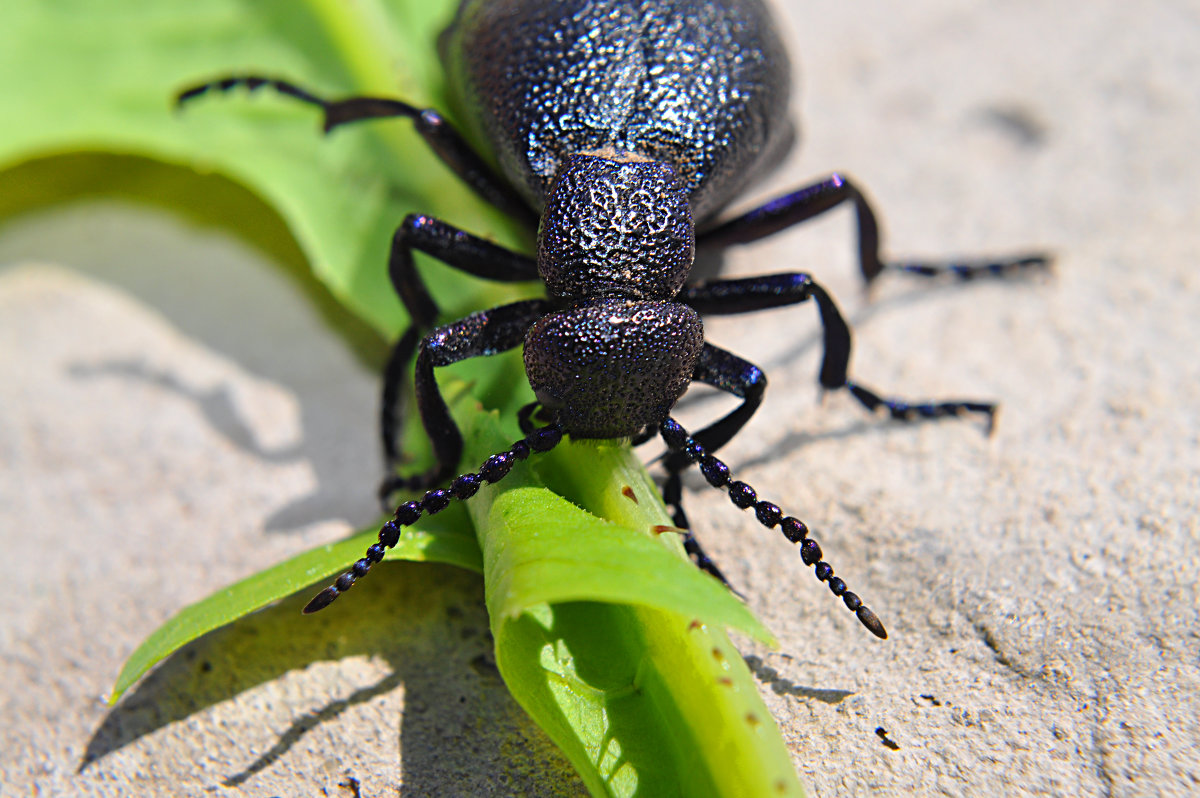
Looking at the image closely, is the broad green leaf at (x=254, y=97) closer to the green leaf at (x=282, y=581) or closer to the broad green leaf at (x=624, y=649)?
the green leaf at (x=282, y=581)

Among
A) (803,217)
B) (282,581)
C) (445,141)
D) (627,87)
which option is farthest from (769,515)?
(445,141)

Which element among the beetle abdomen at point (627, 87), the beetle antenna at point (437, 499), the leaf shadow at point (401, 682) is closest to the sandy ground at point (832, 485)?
the leaf shadow at point (401, 682)

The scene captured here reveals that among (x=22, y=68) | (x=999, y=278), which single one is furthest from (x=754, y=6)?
(x=22, y=68)

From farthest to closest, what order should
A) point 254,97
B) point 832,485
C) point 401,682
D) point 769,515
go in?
point 254,97 < point 832,485 < point 401,682 < point 769,515

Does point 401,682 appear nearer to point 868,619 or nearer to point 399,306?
point 868,619

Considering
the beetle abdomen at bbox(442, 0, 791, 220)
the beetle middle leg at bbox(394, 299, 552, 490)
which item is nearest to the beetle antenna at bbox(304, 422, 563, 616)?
the beetle middle leg at bbox(394, 299, 552, 490)

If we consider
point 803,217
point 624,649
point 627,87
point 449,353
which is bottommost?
point 624,649
